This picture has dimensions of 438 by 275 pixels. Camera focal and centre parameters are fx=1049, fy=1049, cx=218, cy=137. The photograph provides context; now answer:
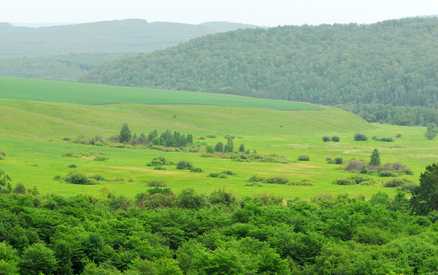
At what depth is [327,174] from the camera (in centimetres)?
10612

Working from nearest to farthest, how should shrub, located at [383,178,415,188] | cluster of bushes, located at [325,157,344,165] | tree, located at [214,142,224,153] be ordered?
shrub, located at [383,178,415,188] → cluster of bushes, located at [325,157,344,165] → tree, located at [214,142,224,153]

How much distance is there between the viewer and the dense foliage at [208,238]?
167 ft

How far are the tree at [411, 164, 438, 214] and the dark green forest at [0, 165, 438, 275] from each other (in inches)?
3.4

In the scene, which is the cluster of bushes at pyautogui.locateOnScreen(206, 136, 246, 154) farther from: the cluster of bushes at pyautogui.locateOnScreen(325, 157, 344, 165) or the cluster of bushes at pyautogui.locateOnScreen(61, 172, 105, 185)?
the cluster of bushes at pyautogui.locateOnScreen(61, 172, 105, 185)

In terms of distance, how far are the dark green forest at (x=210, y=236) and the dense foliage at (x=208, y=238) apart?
0.06 m

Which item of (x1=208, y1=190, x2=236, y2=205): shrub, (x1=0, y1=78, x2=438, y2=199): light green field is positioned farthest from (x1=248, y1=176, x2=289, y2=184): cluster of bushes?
(x1=208, y1=190, x2=236, y2=205): shrub

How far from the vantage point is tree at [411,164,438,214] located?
73438 millimetres

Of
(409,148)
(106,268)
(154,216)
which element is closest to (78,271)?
(106,268)

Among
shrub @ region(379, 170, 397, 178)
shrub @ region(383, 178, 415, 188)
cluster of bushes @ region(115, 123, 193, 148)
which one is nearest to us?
shrub @ region(383, 178, 415, 188)

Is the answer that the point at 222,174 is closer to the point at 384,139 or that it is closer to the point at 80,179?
the point at 80,179

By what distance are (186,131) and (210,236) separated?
329 ft

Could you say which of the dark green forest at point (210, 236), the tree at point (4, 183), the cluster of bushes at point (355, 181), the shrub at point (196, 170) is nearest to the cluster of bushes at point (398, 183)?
the cluster of bushes at point (355, 181)

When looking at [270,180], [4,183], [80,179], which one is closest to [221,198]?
[4,183]

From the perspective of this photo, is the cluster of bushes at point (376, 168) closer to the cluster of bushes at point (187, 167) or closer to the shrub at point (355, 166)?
the shrub at point (355, 166)
